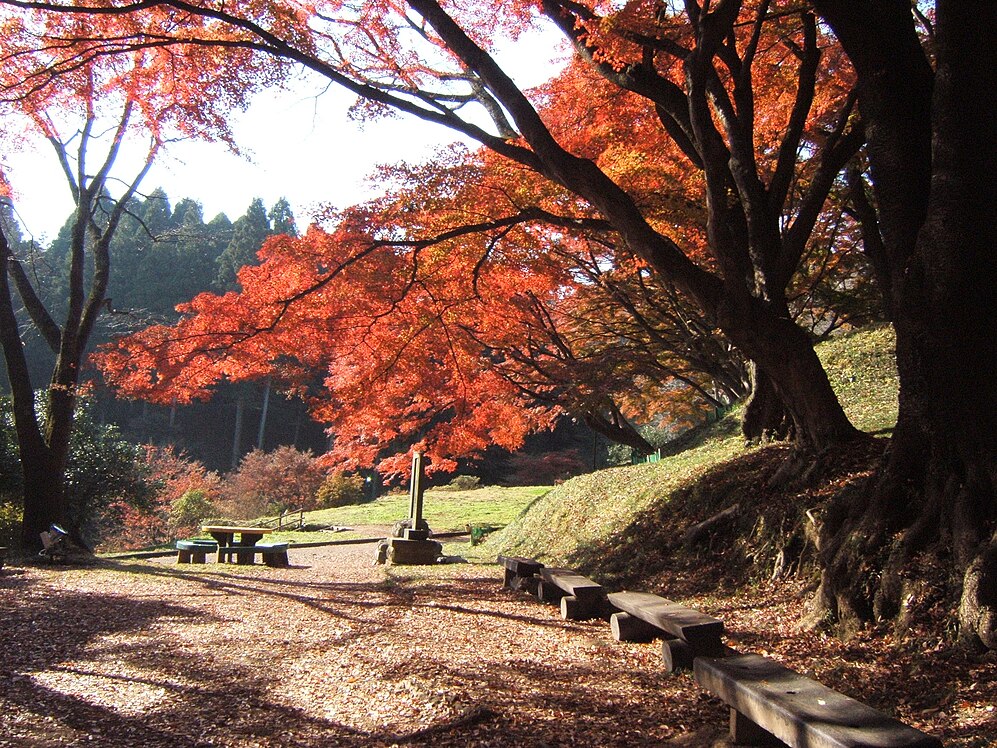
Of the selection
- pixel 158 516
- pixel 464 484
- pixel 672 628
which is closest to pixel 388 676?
pixel 672 628

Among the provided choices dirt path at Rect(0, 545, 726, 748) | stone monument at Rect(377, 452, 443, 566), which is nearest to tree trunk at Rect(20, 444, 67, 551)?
dirt path at Rect(0, 545, 726, 748)

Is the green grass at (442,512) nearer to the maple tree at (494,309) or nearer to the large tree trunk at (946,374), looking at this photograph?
the maple tree at (494,309)

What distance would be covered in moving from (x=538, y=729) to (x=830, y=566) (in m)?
2.30

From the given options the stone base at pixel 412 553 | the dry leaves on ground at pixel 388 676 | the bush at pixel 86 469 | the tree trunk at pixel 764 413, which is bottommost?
the stone base at pixel 412 553

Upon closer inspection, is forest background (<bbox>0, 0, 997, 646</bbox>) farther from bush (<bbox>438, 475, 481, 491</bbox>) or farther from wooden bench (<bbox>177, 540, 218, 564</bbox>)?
bush (<bbox>438, 475, 481, 491</bbox>)

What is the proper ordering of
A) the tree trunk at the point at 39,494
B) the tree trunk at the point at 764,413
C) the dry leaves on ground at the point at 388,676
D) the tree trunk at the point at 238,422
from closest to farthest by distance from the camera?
the dry leaves on ground at the point at 388,676, the tree trunk at the point at 764,413, the tree trunk at the point at 39,494, the tree trunk at the point at 238,422

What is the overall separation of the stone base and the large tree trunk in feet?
23.6

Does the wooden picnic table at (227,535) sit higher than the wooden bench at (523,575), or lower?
lower

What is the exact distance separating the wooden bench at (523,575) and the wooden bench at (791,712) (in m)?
3.85

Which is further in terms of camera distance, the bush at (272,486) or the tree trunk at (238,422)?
the tree trunk at (238,422)

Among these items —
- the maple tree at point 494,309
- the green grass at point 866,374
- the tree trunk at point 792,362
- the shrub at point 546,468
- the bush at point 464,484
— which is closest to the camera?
the tree trunk at point 792,362

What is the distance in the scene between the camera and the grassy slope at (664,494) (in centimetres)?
726

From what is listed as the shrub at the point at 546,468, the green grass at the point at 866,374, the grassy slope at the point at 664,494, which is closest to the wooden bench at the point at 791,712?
the grassy slope at the point at 664,494

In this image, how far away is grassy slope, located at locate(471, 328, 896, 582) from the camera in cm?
726
